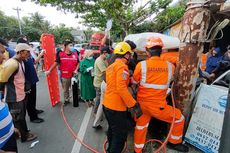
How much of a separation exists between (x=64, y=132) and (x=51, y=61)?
233 centimetres

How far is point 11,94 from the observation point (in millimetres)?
3570

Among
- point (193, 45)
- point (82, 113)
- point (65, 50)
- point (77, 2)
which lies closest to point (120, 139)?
point (193, 45)

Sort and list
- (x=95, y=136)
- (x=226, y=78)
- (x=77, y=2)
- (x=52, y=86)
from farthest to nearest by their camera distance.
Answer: (x=77, y=2) → (x=52, y=86) → (x=95, y=136) → (x=226, y=78)

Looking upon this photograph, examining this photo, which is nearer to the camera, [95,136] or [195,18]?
[195,18]

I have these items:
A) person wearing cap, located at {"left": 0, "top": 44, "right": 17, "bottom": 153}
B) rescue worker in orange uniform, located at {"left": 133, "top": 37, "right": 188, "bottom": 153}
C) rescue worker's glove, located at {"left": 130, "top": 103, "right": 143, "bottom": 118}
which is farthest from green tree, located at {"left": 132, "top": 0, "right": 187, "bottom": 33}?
person wearing cap, located at {"left": 0, "top": 44, "right": 17, "bottom": 153}

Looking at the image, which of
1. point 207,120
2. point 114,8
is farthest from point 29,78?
point 114,8

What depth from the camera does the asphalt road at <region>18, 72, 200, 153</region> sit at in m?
3.66

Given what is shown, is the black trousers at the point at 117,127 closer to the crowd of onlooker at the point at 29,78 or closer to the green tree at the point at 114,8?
the crowd of onlooker at the point at 29,78

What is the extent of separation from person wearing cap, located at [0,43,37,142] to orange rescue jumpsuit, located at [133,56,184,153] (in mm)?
2112

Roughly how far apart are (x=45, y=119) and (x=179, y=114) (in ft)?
11.2

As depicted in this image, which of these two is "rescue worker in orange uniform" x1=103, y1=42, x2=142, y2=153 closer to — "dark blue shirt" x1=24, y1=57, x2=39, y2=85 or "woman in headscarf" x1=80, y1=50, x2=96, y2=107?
"dark blue shirt" x1=24, y1=57, x2=39, y2=85

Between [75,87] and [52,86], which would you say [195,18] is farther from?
[52,86]

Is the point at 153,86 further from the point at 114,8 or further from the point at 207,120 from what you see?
the point at 114,8

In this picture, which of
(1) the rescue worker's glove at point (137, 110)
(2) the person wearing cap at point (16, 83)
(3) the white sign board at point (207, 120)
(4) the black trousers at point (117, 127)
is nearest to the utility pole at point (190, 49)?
(3) the white sign board at point (207, 120)
